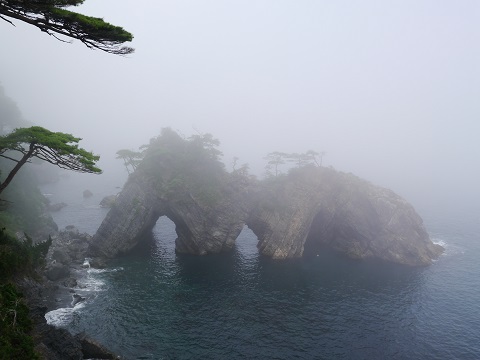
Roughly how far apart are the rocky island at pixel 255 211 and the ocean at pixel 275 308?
393cm

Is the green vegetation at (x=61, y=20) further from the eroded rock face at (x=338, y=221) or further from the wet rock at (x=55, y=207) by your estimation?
the wet rock at (x=55, y=207)

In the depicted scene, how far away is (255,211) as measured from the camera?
69.9 metres

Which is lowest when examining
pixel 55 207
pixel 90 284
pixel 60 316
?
pixel 60 316

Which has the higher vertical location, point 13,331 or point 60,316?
point 13,331

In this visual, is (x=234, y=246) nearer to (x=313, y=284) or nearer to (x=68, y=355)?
(x=313, y=284)

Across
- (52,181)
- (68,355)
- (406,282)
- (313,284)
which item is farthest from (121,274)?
(52,181)

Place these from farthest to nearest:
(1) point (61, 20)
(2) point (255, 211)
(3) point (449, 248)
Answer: (3) point (449, 248), (2) point (255, 211), (1) point (61, 20)

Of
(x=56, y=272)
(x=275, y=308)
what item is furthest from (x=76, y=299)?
(x=275, y=308)

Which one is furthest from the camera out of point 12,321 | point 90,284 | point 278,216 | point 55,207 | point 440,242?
point 55,207

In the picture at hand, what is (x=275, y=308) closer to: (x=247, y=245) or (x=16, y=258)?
(x=247, y=245)

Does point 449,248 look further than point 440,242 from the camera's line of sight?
No

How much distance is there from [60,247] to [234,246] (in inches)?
1500

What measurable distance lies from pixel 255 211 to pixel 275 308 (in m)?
28.3

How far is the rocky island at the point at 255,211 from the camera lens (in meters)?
63.3
